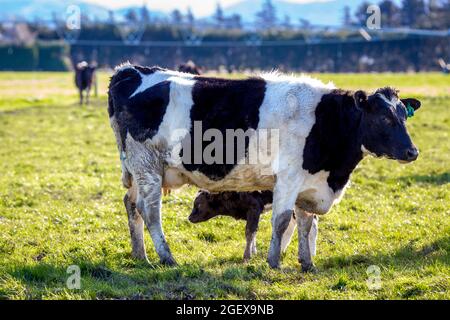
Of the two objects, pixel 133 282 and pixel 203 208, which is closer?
pixel 133 282

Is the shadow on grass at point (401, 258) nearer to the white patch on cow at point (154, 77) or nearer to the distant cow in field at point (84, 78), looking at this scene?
the white patch on cow at point (154, 77)

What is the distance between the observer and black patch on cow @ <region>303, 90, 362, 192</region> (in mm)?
8742

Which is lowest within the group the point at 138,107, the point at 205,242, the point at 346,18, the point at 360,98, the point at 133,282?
the point at 346,18

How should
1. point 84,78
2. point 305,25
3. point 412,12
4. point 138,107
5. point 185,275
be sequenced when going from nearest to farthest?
point 185,275 < point 138,107 < point 84,78 < point 305,25 < point 412,12

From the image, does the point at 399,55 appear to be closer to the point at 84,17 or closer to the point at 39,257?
the point at 84,17

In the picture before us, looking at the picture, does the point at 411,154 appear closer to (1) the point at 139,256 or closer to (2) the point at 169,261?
(2) the point at 169,261

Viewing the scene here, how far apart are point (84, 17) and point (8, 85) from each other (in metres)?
47.3

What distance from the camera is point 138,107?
925 cm

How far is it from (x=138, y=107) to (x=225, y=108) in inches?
43.2

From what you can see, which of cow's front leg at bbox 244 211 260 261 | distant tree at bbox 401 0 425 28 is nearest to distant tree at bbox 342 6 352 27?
distant tree at bbox 401 0 425 28

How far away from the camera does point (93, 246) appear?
32.6ft

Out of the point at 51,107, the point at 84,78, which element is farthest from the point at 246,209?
the point at 84,78

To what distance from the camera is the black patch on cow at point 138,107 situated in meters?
9.17
